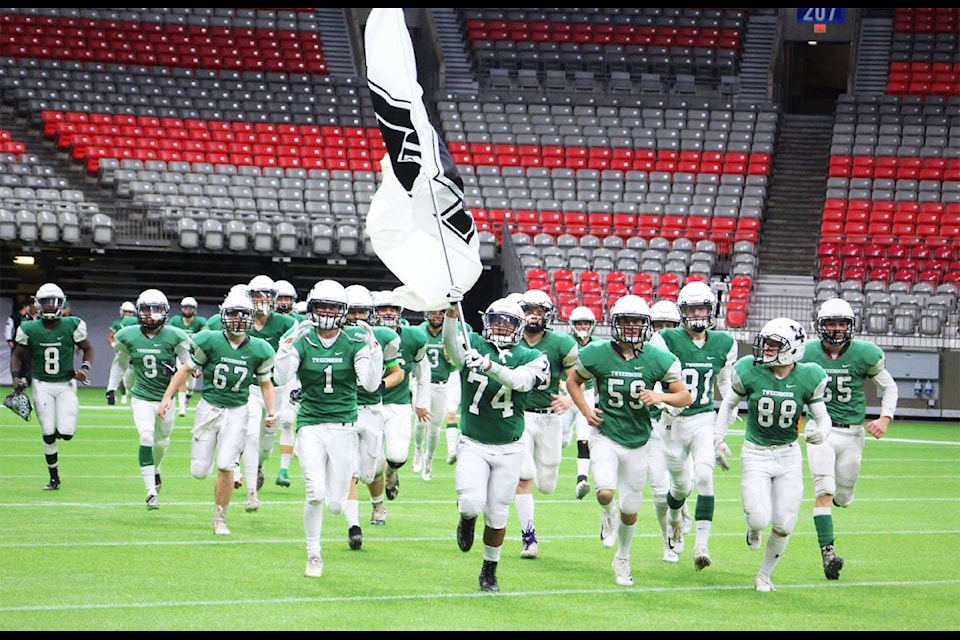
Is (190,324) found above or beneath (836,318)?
beneath

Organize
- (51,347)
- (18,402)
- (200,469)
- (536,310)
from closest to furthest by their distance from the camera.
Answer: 1. (536,310)
2. (200,469)
3. (51,347)
4. (18,402)

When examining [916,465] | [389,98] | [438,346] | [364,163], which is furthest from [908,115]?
[389,98]

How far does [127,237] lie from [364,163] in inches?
232

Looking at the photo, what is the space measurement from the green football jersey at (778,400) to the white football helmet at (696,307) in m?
1.26

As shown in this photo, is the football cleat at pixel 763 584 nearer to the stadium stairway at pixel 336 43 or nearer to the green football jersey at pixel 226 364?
the green football jersey at pixel 226 364

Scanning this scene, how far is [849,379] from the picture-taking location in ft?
32.9

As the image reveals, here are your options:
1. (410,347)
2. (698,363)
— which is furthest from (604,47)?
(698,363)

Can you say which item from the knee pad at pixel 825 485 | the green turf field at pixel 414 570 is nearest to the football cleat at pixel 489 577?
the green turf field at pixel 414 570

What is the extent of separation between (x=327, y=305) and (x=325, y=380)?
0.51 m

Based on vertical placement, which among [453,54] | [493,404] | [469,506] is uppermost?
[453,54]

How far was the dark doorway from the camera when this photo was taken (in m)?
38.8

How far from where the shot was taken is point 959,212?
28922mm

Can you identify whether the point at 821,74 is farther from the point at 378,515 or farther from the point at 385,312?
the point at 378,515
